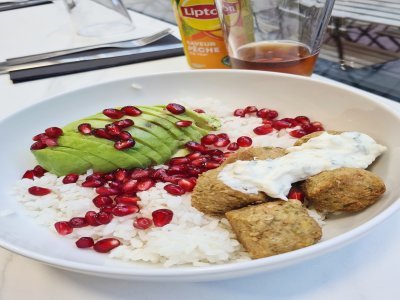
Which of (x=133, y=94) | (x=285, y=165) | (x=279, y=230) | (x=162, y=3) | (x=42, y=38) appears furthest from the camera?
(x=162, y=3)

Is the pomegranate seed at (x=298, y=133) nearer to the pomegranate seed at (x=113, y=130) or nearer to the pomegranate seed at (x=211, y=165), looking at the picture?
the pomegranate seed at (x=211, y=165)

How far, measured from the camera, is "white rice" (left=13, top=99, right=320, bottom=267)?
2.30ft

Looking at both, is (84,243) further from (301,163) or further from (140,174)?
(301,163)

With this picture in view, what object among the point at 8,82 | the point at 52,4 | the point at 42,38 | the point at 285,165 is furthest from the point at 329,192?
the point at 52,4

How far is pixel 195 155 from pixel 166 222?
0.83 ft

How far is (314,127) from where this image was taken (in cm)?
105

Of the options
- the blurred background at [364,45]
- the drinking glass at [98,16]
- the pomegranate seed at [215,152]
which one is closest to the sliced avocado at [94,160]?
the pomegranate seed at [215,152]

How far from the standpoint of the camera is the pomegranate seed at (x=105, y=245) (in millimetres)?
753

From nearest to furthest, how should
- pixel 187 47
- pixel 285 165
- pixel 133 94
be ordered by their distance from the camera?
1. pixel 285 165
2. pixel 133 94
3. pixel 187 47

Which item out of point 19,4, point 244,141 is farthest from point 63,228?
point 19,4

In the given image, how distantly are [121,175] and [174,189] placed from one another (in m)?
0.15

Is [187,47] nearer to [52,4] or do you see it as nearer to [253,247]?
[253,247]

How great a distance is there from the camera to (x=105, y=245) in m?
0.76

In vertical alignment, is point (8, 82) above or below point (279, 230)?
below
